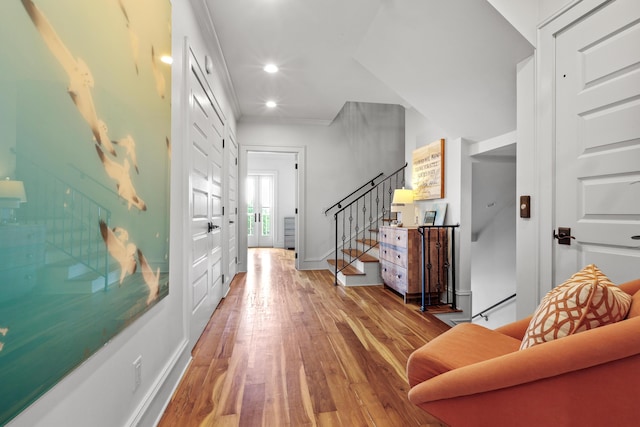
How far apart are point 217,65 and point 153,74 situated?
2.06m

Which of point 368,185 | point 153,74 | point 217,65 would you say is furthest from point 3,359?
point 368,185

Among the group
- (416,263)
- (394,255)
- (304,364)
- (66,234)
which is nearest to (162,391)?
(304,364)

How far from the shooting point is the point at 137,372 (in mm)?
1283

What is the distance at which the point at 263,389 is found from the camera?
1.71 metres

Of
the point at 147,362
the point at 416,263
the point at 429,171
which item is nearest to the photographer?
the point at 147,362

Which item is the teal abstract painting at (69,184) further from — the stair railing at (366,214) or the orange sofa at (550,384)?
the stair railing at (366,214)

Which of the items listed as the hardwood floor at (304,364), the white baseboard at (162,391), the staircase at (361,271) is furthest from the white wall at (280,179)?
the white baseboard at (162,391)

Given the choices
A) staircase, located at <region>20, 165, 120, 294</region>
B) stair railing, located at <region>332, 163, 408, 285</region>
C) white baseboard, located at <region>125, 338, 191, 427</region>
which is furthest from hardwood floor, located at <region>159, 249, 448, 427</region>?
stair railing, located at <region>332, 163, 408, 285</region>

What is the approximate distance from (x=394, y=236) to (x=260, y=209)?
5419 mm

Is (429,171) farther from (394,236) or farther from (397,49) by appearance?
(397,49)

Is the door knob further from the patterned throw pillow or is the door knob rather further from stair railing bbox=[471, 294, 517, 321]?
stair railing bbox=[471, 294, 517, 321]

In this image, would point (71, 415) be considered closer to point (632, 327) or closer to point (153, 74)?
point (153, 74)

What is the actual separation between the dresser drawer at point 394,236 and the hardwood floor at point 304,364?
684mm

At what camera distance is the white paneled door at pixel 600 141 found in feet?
4.58
